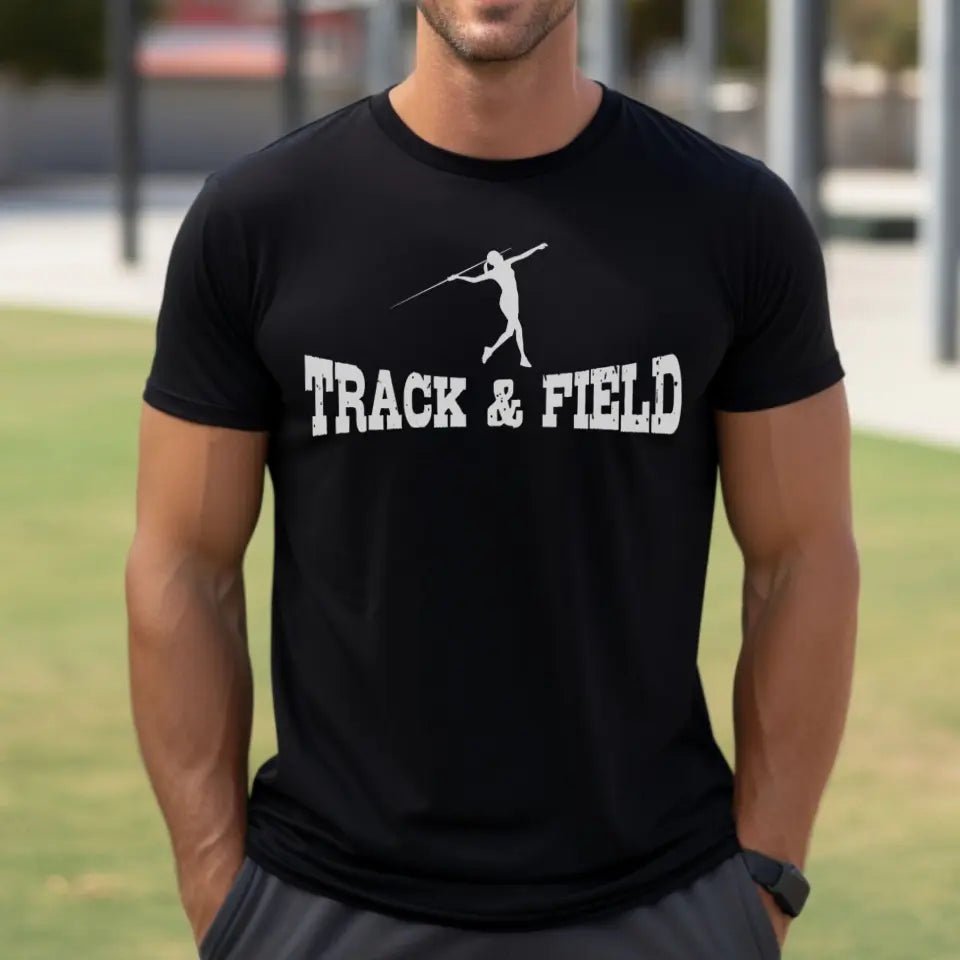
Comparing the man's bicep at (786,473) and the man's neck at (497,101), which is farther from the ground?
the man's neck at (497,101)

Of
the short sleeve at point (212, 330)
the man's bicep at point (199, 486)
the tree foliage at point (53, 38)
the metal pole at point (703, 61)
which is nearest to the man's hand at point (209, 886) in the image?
the man's bicep at point (199, 486)

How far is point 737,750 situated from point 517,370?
0.55 meters

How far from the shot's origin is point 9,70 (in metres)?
53.6

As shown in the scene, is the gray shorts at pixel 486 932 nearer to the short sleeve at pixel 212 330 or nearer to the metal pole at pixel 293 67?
the short sleeve at pixel 212 330

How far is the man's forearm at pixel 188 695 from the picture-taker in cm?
255

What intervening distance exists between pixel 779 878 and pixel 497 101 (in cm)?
85

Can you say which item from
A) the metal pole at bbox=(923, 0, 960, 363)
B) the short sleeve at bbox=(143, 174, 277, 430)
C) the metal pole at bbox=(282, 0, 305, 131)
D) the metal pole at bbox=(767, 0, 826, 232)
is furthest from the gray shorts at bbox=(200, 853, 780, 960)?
the metal pole at bbox=(282, 0, 305, 131)

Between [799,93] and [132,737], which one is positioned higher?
[799,93]

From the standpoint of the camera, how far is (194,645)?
257 cm

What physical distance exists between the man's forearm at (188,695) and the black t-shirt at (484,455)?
0.42ft

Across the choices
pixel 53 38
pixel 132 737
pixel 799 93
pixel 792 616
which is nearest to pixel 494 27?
pixel 792 616

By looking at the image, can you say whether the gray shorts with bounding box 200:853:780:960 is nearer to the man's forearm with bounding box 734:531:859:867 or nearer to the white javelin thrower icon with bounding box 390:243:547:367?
the man's forearm with bounding box 734:531:859:867

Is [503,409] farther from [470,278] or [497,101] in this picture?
[497,101]

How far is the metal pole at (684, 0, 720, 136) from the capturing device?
106 feet
